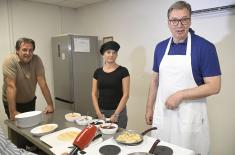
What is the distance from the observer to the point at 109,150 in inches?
44.7

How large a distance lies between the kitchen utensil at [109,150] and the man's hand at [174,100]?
0.53 metres

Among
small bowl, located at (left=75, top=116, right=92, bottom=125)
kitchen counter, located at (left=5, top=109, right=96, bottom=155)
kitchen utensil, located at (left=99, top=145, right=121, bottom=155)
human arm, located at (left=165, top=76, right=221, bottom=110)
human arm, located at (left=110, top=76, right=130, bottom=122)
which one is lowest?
kitchen counter, located at (left=5, top=109, right=96, bottom=155)

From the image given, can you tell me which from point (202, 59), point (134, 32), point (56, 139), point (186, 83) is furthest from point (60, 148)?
point (134, 32)

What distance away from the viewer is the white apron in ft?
4.83

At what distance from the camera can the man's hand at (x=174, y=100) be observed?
1.44 meters

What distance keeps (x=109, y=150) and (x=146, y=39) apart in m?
1.93

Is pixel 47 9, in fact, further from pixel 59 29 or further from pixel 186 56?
pixel 186 56

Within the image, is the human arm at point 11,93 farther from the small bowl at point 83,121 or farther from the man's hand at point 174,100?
the man's hand at point 174,100

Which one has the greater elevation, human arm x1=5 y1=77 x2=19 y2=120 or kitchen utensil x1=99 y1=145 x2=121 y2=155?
human arm x1=5 y1=77 x2=19 y2=120

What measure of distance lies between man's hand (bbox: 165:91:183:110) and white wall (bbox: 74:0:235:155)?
0.97 metres

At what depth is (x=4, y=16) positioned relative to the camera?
119 inches

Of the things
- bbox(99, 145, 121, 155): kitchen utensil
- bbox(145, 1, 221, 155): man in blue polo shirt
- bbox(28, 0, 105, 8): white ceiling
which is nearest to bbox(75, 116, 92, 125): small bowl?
bbox(99, 145, 121, 155): kitchen utensil

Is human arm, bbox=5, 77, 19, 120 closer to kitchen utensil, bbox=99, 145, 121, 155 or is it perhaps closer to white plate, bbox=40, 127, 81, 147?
white plate, bbox=40, 127, 81, 147

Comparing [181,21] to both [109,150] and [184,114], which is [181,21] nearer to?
[184,114]
